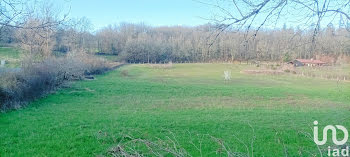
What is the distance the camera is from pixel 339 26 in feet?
9.11

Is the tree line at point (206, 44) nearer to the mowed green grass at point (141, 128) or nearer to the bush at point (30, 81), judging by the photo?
the mowed green grass at point (141, 128)

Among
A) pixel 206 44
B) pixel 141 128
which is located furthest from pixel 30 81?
pixel 206 44

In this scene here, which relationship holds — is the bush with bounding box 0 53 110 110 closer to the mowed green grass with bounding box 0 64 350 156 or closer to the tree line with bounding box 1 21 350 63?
the mowed green grass with bounding box 0 64 350 156

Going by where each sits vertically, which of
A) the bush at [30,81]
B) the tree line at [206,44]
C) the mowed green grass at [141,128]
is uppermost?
the tree line at [206,44]

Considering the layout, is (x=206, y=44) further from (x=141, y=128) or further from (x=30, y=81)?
(x=30, y=81)

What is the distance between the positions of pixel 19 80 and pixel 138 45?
55.8m

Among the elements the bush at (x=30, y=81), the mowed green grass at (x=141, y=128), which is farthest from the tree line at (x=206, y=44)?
the bush at (x=30, y=81)

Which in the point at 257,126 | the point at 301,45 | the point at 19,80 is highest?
the point at 301,45

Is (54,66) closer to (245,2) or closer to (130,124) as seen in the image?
(130,124)

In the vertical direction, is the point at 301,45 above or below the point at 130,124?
above

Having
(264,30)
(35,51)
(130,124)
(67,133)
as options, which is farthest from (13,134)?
(35,51)

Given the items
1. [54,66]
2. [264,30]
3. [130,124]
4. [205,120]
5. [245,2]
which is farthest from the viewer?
[54,66]

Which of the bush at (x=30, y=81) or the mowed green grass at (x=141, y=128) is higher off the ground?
the bush at (x=30, y=81)


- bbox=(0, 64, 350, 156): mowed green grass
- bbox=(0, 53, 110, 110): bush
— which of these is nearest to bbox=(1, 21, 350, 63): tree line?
bbox=(0, 64, 350, 156): mowed green grass
